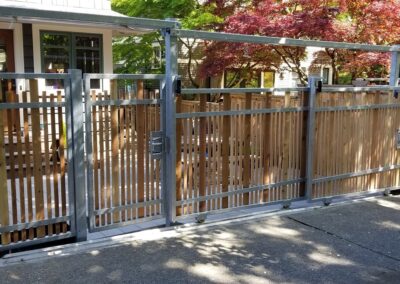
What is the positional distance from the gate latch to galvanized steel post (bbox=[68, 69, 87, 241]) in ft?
2.36

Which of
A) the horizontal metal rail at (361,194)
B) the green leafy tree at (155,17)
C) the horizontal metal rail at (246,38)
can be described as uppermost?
the green leafy tree at (155,17)

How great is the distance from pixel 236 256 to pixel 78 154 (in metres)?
1.75

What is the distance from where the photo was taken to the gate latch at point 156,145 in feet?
14.6

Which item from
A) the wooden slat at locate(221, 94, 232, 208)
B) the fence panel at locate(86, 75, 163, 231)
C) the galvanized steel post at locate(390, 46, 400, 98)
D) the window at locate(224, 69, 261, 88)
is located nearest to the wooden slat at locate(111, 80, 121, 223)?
the fence panel at locate(86, 75, 163, 231)

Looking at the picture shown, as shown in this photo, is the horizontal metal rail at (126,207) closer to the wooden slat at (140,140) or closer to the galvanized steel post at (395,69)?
the wooden slat at (140,140)

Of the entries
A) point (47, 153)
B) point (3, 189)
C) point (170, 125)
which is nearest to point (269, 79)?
point (170, 125)

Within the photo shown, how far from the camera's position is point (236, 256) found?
403cm

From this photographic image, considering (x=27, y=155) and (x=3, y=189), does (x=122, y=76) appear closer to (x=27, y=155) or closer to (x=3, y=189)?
(x=27, y=155)

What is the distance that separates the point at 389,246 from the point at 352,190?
73.2 inches

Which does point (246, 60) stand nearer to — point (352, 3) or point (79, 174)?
point (352, 3)

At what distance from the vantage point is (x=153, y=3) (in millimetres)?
12320

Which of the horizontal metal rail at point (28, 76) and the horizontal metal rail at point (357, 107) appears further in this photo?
the horizontal metal rail at point (357, 107)

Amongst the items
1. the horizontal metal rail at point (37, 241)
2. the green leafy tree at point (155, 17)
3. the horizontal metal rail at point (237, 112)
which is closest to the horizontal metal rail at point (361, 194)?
the horizontal metal rail at point (237, 112)

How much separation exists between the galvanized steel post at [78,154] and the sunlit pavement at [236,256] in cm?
22
